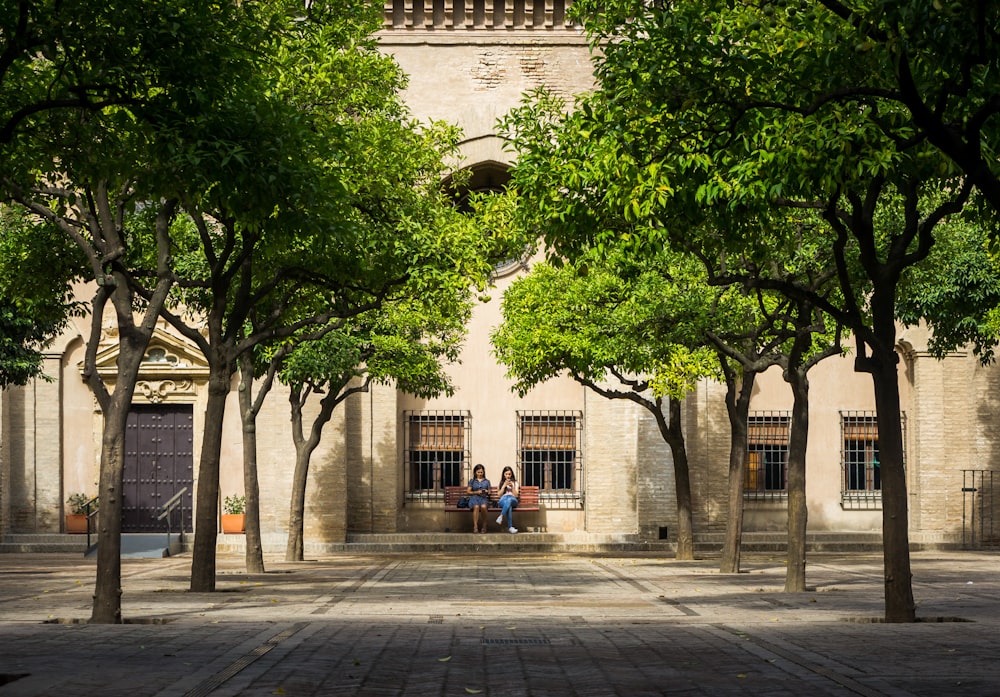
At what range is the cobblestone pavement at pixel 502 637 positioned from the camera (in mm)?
9508

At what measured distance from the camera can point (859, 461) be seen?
1439 inches

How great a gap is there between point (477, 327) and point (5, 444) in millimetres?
11440

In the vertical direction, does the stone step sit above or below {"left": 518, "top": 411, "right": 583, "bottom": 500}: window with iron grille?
below

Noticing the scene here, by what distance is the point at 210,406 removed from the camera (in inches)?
742

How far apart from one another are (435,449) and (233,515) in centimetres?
531

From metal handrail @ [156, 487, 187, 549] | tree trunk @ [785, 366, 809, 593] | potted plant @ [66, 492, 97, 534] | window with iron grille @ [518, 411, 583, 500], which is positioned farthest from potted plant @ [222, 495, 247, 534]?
tree trunk @ [785, 366, 809, 593]

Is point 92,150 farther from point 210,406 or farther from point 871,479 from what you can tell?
point 871,479

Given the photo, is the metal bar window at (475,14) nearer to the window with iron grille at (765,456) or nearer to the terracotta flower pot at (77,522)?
the window with iron grille at (765,456)

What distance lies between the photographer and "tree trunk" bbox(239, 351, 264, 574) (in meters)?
24.2

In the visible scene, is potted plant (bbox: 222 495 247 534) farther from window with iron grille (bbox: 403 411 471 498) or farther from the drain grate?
the drain grate

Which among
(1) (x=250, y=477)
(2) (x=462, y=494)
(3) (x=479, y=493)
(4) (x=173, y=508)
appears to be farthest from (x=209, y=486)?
(2) (x=462, y=494)

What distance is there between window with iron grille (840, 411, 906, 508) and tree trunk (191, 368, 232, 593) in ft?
68.9

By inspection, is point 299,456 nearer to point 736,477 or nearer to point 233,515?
point 233,515

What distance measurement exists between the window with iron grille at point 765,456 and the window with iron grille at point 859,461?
5.09ft
